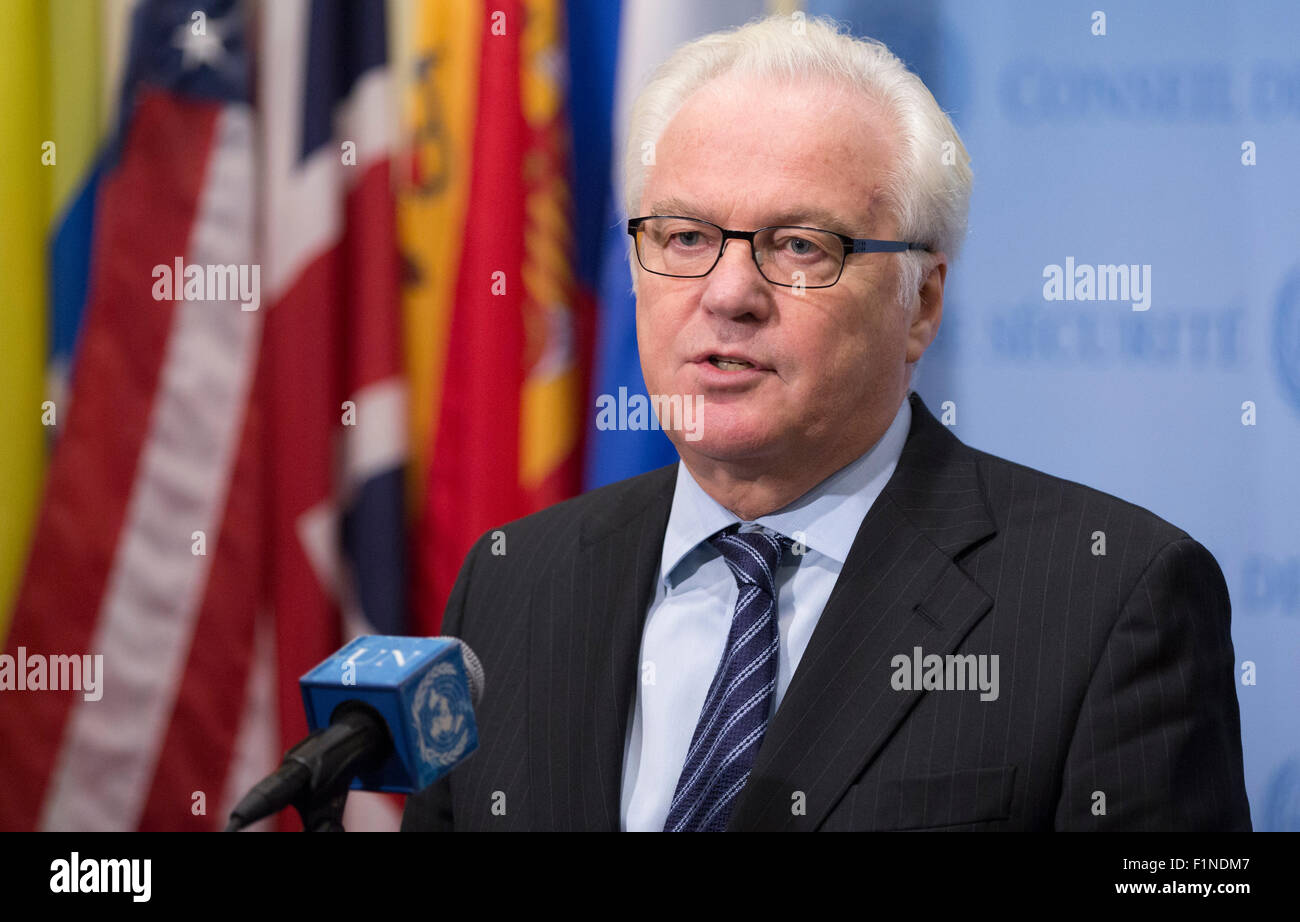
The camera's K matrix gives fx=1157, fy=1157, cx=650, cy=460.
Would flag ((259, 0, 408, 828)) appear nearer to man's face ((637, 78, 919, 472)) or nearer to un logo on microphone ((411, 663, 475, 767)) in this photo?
man's face ((637, 78, 919, 472))

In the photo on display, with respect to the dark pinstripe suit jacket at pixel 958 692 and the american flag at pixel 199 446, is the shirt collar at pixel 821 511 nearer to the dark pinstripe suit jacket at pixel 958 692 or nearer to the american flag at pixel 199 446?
the dark pinstripe suit jacket at pixel 958 692

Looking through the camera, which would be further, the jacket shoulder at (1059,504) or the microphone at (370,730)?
the jacket shoulder at (1059,504)

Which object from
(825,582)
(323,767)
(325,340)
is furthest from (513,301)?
(323,767)

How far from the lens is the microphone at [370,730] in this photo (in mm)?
739

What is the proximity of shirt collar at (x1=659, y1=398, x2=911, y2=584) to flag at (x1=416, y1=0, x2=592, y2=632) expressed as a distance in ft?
2.38

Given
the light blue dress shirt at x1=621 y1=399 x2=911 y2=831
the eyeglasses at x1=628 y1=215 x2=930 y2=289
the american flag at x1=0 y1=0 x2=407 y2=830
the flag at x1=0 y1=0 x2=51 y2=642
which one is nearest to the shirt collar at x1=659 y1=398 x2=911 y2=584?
the light blue dress shirt at x1=621 y1=399 x2=911 y2=831

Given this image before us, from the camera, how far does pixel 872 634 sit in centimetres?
132

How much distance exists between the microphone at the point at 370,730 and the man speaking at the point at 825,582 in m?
0.49

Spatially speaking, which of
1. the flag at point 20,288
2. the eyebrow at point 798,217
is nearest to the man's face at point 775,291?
the eyebrow at point 798,217

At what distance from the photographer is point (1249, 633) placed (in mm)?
2072

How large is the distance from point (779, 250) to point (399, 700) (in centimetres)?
81

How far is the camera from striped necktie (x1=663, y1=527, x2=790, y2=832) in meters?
1.28

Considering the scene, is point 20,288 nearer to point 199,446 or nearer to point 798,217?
point 199,446
